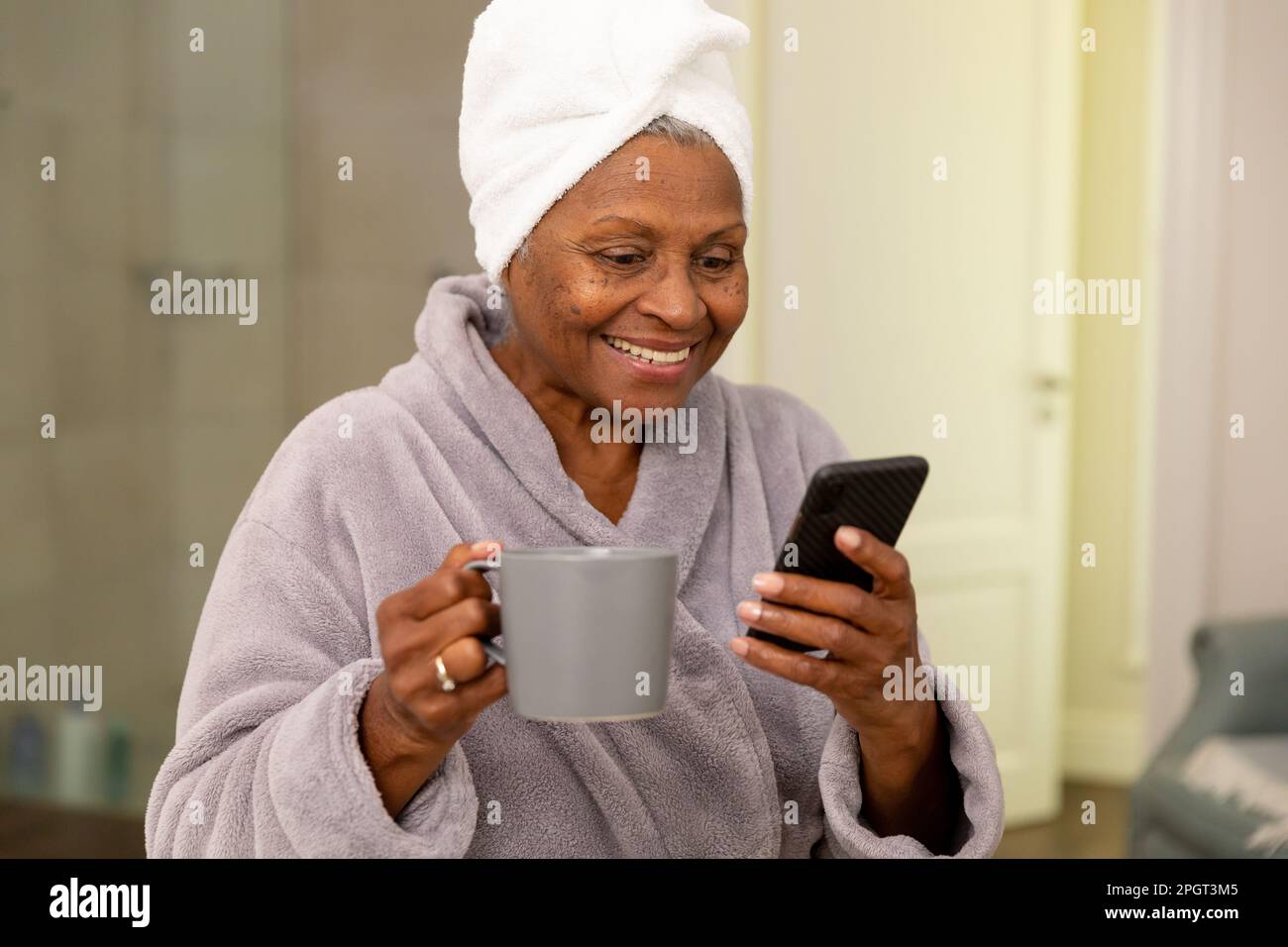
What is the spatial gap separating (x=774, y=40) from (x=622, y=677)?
1.65 metres

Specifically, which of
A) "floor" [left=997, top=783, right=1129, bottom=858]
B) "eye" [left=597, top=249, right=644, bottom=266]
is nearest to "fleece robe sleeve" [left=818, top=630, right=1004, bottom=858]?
"eye" [left=597, top=249, right=644, bottom=266]

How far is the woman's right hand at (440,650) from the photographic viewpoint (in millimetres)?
663

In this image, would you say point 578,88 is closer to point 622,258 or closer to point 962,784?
point 622,258

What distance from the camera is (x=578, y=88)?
838 millimetres

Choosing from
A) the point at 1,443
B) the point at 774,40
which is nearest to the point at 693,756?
the point at 774,40

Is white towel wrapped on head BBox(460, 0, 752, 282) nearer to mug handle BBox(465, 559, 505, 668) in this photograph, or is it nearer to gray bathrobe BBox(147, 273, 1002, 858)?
gray bathrobe BBox(147, 273, 1002, 858)

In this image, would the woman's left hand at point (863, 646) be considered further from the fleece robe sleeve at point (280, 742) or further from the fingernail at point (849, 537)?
the fleece robe sleeve at point (280, 742)

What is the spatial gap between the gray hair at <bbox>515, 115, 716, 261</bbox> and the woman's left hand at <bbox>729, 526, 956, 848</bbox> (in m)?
0.29

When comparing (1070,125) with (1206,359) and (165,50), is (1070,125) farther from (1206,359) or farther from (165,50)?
(165,50)

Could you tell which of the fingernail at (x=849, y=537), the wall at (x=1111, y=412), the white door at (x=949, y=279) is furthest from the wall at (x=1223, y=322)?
the fingernail at (x=849, y=537)

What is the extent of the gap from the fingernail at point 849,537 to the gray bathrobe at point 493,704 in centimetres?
19

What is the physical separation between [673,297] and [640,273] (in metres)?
0.03

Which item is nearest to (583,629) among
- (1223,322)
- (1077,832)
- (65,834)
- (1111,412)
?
(65,834)
